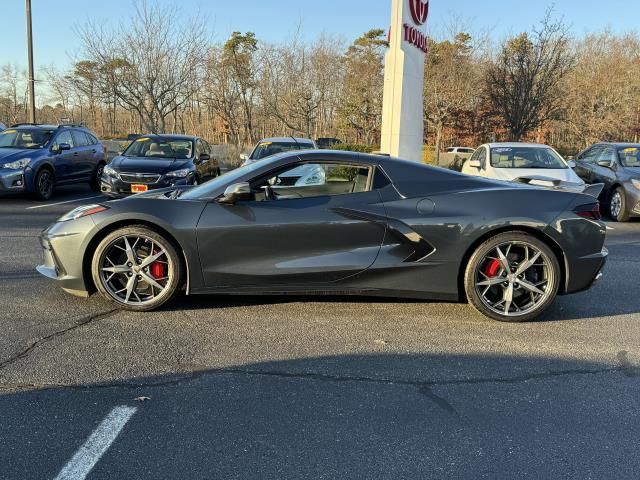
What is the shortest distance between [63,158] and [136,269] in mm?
8723

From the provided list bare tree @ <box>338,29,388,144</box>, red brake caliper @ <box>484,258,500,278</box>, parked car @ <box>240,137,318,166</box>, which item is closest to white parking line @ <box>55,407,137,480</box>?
red brake caliper @ <box>484,258,500,278</box>

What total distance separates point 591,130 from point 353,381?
1333 inches

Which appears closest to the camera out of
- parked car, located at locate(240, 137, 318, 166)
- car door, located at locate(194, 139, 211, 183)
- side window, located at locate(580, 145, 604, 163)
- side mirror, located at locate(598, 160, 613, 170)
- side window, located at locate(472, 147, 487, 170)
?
side window, located at locate(472, 147, 487, 170)

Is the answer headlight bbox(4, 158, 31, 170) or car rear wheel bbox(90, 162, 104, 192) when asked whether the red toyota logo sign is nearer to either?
car rear wheel bbox(90, 162, 104, 192)

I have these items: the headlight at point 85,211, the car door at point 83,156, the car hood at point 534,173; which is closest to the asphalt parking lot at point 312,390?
the headlight at point 85,211

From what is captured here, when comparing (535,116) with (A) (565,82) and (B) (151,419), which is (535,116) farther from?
(B) (151,419)

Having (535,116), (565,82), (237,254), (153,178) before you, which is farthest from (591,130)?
(237,254)

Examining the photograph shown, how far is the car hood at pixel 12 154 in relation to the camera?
34.7ft

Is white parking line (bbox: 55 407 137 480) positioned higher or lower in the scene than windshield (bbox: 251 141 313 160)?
lower

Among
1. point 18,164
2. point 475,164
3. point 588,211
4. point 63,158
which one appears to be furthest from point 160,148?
point 588,211

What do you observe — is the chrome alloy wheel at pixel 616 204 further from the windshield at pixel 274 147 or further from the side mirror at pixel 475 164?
the windshield at pixel 274 147

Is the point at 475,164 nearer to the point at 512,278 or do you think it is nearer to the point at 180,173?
the point at 180,173

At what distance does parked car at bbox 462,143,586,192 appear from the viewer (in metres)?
10.2

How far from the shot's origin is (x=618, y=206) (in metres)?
10.5
